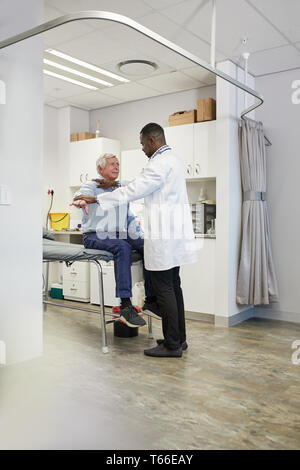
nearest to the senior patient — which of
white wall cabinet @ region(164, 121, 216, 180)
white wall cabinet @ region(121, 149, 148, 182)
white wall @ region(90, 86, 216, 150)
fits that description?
white wall cabinet @ region(164, 121, 216, 180)

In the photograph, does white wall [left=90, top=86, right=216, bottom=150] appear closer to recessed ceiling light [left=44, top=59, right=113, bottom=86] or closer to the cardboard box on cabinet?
the cardboard box on cabinet

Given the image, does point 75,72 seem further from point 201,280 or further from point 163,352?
point 163,352

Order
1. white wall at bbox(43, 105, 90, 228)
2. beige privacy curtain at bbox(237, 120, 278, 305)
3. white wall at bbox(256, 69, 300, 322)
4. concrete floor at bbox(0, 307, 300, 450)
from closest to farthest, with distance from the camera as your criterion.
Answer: concrete floor at bbox(0, 307, 300, 450) → beige privacy curtain at bbox(237, 120, 278, 305) → white wall at bbox(256, 69, 300, 322) → white wall at bbox(43, 105, 90, 228)

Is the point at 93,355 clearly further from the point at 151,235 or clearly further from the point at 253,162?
the point at 253,162

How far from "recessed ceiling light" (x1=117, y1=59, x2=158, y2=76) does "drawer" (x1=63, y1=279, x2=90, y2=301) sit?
235 centimetres

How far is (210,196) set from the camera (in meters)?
4.75

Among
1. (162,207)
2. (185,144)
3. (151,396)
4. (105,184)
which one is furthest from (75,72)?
(151,396)

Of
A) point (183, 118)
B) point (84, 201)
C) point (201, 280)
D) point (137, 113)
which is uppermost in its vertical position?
point (137, 113)

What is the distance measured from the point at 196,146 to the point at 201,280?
1.33m

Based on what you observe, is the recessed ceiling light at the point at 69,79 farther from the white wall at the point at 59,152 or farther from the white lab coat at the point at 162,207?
the white lab coat at the point at 162,207

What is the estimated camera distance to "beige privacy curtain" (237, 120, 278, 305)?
13.3ft

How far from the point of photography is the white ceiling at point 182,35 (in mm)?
3049

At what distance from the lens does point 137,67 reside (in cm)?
421

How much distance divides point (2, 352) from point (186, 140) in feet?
9.09
